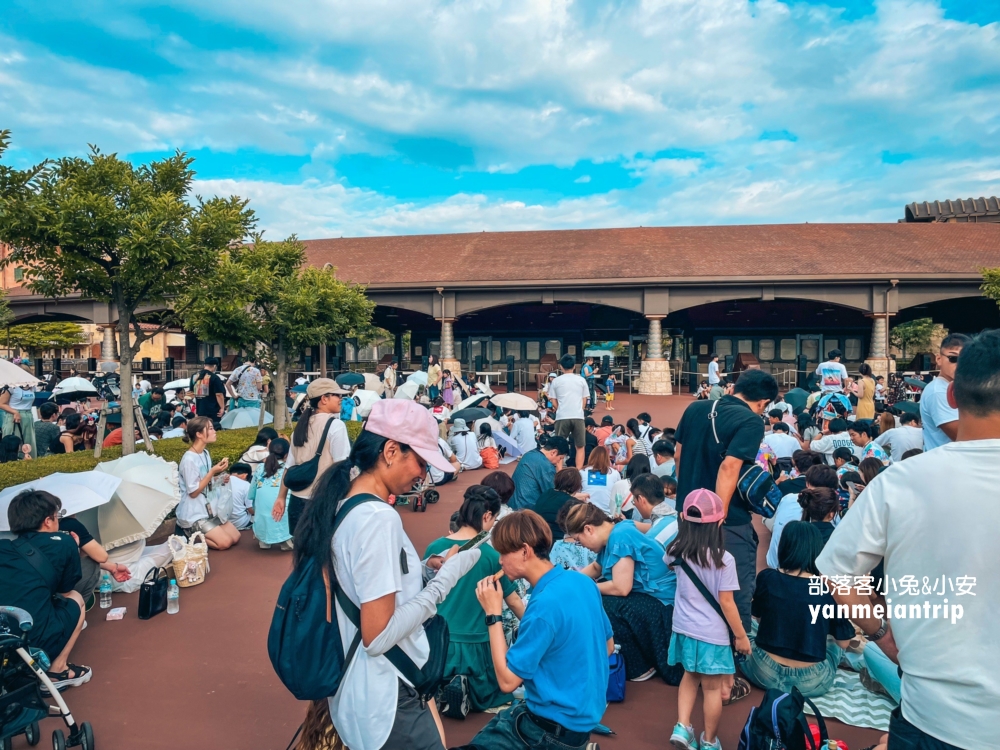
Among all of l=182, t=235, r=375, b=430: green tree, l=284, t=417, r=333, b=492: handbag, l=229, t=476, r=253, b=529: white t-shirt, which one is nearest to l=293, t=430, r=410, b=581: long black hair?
l=284, t=417, r=333, b=492: handbag

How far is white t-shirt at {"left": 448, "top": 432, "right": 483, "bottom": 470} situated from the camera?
1021 cm

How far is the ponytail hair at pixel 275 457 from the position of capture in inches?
253

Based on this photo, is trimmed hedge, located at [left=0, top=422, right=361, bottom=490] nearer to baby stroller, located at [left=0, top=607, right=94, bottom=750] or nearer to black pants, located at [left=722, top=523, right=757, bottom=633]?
baby stroller, located at [left=0, top=607, right=94, bottom=750]

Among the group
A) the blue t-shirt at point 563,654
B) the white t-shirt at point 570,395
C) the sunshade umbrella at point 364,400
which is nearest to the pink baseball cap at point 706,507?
the blue t-shirt at point 563,654

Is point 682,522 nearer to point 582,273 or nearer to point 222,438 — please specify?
point 222,438

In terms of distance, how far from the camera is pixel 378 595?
6.13ft

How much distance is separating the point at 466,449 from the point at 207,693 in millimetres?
6566

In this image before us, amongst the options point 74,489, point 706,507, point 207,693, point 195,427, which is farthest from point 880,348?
point 74,489

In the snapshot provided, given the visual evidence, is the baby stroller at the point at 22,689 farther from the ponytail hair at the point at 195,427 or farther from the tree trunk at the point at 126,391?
the tree trunk at the point at 126,391

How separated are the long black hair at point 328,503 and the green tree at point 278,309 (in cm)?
886

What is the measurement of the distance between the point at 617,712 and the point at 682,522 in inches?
51.6

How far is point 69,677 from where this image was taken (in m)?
3.88

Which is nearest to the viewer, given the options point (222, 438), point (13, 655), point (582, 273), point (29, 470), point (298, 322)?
point (13, 655)

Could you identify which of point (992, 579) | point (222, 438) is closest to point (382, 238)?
point (222, 438)
